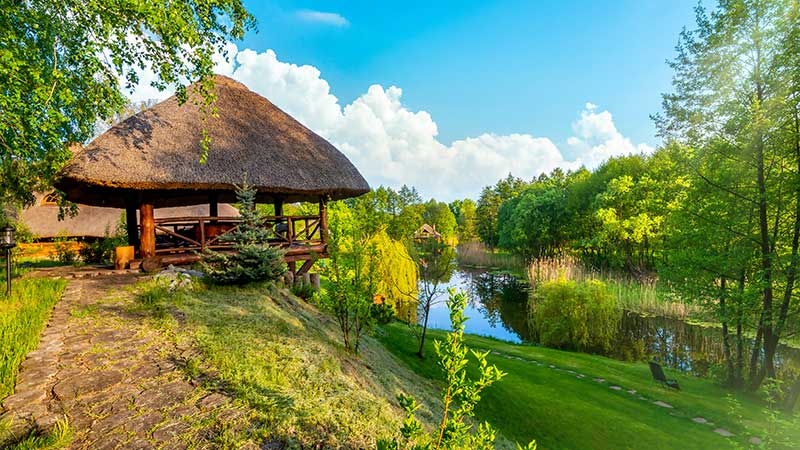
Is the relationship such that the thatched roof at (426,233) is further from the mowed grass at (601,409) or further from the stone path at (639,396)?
the mowed grass at (601,409)

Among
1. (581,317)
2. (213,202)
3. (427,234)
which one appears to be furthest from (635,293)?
(427,234)

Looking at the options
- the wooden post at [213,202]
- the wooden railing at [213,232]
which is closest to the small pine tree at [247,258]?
the wooden railing at [213,232]

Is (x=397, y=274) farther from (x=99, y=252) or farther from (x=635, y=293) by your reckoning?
(x=635, y=293)

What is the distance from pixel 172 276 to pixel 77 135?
2.78 metres

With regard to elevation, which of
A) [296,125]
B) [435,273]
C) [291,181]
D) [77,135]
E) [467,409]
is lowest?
[435,273]

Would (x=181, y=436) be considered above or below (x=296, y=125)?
below

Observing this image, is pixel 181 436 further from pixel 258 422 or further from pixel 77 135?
pixel 77 135

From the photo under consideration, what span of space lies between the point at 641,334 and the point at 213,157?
53.9 feet

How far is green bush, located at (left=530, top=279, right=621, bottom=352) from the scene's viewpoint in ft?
41.6

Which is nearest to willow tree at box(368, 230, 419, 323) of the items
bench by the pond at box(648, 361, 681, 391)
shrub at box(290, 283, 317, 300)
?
shrub at box(290, 283, 317, 300)

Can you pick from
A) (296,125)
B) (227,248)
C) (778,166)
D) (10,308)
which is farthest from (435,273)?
(778,166)

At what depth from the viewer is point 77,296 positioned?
510 cm

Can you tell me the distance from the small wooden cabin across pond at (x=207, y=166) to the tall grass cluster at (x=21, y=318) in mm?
1833

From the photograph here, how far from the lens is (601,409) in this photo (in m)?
6.78
